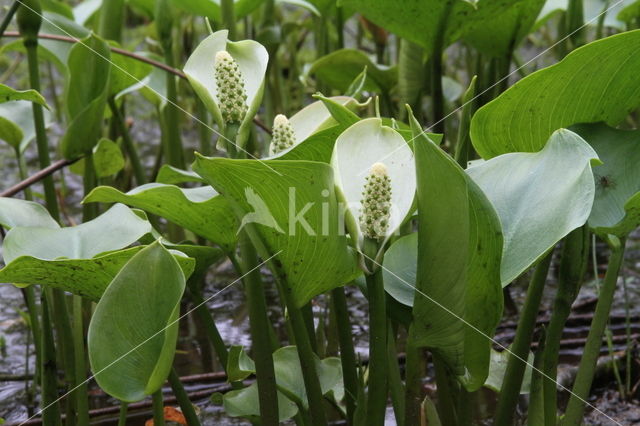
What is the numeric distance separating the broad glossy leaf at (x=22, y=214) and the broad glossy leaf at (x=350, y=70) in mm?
590

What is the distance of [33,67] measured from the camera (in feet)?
3.01

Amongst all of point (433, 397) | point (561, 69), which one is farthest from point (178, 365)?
point (561, 69)

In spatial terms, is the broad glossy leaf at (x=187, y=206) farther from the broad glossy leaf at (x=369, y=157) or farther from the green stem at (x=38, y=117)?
the green stem at (x=38, y=117)

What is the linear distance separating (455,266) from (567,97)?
18 centimetres

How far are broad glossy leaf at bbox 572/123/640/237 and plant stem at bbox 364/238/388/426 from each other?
181mm

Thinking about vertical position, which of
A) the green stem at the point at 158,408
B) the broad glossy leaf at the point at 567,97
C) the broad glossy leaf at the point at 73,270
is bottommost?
the green stem at the point at 158,408

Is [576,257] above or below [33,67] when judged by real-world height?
below

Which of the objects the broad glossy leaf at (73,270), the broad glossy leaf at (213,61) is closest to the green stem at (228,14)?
the broad glossy leaf at (213,61)

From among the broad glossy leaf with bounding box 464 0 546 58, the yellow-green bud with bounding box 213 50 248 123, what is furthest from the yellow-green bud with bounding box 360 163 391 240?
the broad glossy leaf with bounding box 464 0 546 58

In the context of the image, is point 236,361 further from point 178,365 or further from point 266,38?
point 266,38

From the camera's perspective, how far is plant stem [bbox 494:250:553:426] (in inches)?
26.3

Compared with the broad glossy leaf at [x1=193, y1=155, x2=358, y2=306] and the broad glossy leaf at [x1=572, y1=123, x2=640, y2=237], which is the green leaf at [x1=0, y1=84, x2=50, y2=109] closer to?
the broad glossy leaf at [x1=193, y1=155, x2=358, y2=306]

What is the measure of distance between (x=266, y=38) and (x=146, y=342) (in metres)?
0.92

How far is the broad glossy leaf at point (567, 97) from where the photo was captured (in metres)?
0.63
